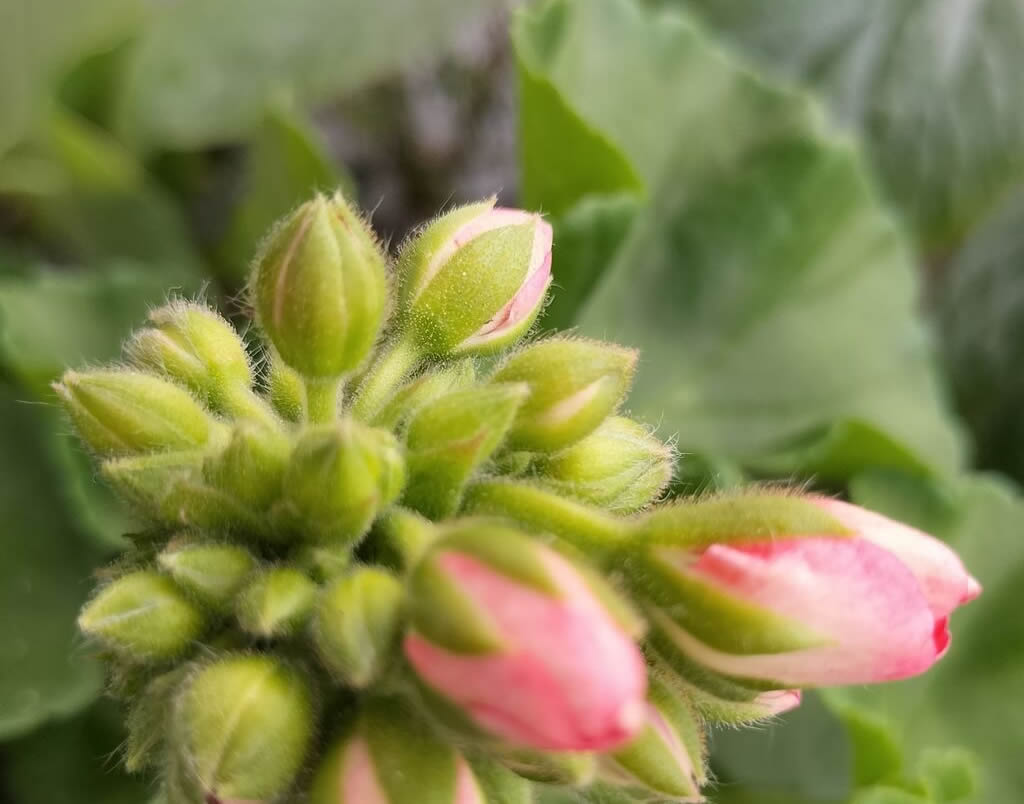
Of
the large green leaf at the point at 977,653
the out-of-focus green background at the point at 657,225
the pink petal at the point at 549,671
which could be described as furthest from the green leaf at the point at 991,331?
the pink petal at the point at 549,671

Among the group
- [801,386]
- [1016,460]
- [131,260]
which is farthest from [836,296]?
[131,260]

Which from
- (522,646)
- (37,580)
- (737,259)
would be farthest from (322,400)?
(737,259)

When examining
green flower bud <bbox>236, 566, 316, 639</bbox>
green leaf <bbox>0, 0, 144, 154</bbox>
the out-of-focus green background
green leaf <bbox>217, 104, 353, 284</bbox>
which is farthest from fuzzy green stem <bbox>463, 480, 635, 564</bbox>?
green leaf <bbox>0, 0, 144, 154</bbox>

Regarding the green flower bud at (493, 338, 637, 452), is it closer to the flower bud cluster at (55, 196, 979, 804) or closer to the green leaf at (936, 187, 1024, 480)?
the flower bud cluster at (55, 196, 979, 804)

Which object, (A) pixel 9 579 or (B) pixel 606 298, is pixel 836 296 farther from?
(A) pixel 9 579

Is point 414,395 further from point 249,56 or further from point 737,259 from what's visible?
point 249,56

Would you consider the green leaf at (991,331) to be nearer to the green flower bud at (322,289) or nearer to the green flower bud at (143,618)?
the green flower bud at (322,289)
